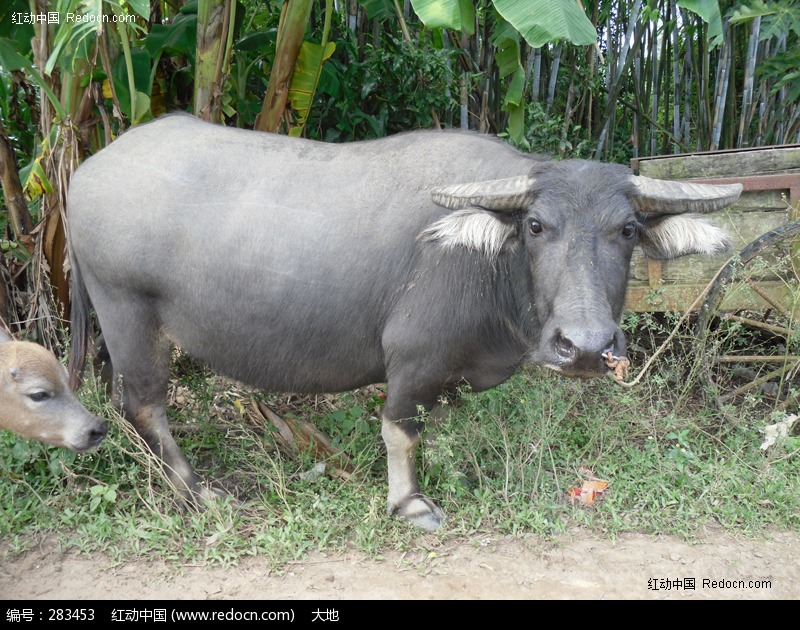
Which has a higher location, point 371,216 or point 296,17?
point 296,17

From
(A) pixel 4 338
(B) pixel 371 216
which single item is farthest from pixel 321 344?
(A) pixel 4 338

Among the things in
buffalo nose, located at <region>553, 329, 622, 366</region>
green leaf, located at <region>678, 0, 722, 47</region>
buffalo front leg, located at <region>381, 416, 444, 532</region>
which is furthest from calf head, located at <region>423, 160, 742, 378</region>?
green leaf, located at <region>678, 0, 722, 47</region>

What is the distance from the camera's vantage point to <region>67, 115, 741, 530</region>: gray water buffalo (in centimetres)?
291

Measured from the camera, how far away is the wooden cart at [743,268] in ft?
12.2

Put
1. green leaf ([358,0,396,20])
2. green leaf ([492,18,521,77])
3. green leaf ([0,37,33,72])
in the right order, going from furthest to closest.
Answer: green leaf ([358,0,396,20]), green leaf ([492,18,521,77]), green leaf ([0,37,33,72])

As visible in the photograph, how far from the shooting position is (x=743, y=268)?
3721 millimetres

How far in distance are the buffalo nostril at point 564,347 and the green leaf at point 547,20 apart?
1634 millimetres

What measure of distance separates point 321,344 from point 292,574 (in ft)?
3.29

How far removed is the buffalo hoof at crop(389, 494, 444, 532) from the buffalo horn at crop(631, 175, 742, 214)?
165 centimetres

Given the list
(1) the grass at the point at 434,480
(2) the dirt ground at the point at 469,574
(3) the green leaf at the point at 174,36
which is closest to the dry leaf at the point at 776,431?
(1) the grass at the point at 434,480

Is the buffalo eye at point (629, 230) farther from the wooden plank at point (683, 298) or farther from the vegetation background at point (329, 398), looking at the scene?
the wooden plank at point (683, 298)

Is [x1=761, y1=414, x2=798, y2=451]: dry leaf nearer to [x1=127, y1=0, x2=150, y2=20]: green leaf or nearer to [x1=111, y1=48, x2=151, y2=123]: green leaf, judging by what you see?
[x1=127, y1=0, x2=150, y2=20]: green leaf

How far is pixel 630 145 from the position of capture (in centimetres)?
802
